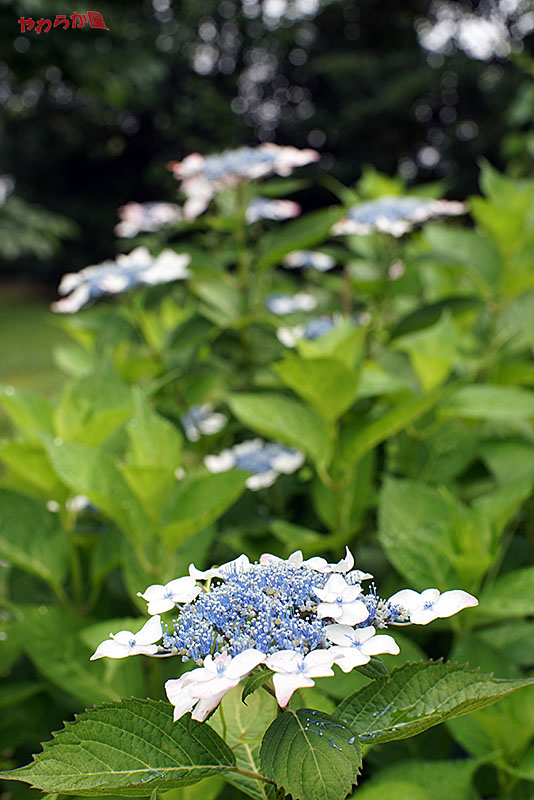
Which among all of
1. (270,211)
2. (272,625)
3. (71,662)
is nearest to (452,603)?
(272,625)

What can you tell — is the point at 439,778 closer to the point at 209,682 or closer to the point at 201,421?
the point at 209,682

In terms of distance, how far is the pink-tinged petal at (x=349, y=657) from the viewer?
49cm

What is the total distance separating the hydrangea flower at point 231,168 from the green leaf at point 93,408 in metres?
0.50

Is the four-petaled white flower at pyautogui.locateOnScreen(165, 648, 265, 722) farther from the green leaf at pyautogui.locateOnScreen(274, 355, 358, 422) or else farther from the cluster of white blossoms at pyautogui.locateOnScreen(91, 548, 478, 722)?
the green leaf at pyautogui.locateOnScreen(274, 355, 358, 422)

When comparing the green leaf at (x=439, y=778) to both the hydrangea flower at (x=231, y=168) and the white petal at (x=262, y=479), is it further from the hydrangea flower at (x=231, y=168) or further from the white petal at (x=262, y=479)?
the hydrangea flower at (x=231, y=168)

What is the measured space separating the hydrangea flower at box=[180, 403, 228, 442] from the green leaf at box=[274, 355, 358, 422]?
0.43m

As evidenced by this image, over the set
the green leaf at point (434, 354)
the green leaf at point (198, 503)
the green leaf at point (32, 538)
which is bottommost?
the green leaf at point (32, 538)

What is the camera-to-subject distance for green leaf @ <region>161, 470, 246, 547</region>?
Answer: 1.00m

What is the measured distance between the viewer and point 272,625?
54 centimetres

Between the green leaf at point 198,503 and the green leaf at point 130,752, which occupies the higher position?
the green leaf at point 130,752

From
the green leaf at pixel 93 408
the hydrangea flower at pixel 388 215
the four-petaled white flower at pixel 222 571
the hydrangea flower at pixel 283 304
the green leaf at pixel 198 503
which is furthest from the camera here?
the hydrangea flower at pixel 283 304

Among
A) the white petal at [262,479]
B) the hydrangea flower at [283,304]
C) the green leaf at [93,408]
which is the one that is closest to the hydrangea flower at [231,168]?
the hydrangea flower at [283,304]

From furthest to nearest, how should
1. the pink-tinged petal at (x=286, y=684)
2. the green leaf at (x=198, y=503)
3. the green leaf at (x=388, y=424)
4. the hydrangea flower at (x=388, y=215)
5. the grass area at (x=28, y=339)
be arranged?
1. the grass area at (x=28, y=339)
2. the hydrangea flower at (x=388, y=215)
3. the green leaf at (x=388, y=424)
4. the green leaf at (x=198, y=503)
5. the pink-tinged petal at (x=286, y=684)

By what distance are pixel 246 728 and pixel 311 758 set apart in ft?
0.68
